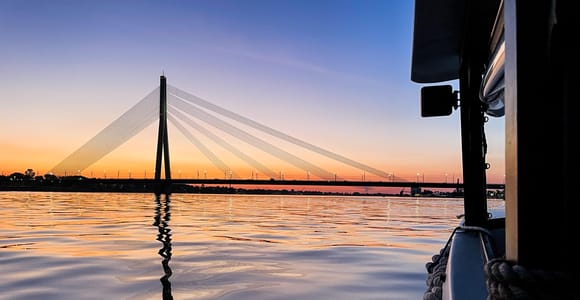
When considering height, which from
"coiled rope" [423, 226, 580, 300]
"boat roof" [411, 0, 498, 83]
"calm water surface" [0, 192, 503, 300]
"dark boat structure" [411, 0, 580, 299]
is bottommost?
"calm water surface" [0, 192, 503, 300]

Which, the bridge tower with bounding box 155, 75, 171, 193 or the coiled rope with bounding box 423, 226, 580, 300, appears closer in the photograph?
the coiled rope with bounding box 423, 226, 580, 300

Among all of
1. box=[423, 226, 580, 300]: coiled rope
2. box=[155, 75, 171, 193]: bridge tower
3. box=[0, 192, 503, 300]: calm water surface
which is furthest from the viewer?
box=[155, 75, 171, 193]: bridge tower

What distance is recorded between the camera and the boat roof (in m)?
1.88

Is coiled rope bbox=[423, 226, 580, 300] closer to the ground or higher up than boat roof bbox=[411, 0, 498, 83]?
closer to the ground

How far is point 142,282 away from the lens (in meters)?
3.20

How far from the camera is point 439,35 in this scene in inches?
85.8
